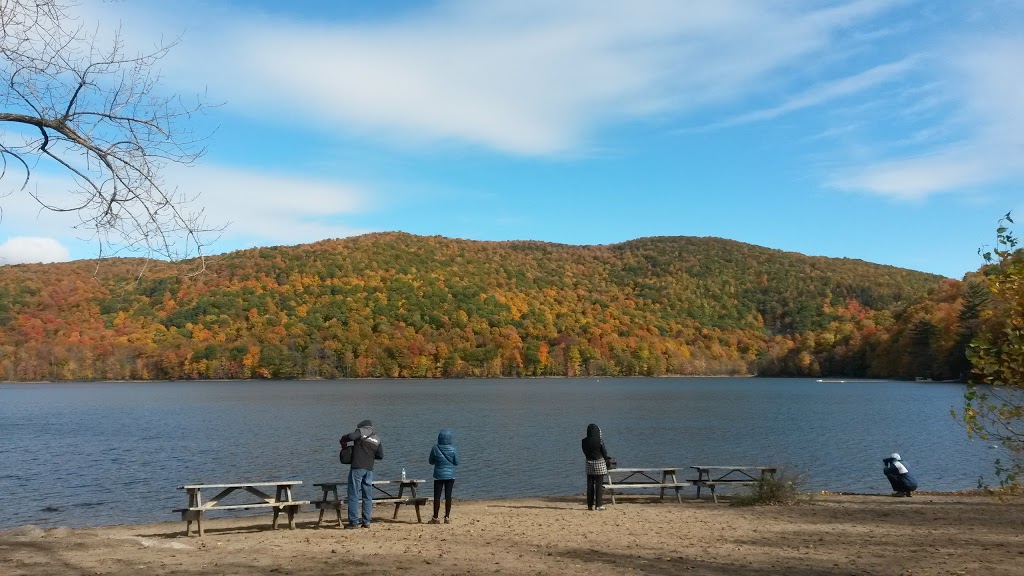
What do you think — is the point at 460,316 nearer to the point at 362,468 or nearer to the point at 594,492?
the point at 594,492

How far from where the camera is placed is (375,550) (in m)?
10.6

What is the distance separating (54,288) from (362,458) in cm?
11010

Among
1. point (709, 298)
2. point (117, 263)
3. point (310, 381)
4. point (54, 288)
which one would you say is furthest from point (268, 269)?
point (117, 263)

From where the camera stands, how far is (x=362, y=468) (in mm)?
12812

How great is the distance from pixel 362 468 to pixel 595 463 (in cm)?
441

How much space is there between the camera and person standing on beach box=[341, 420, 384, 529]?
12750 mm

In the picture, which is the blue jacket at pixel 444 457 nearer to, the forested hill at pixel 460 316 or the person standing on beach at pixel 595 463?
the person standing on beach at pixel 595 463

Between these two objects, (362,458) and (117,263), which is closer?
(117,263)

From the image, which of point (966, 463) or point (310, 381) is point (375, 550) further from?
point (310, 381)

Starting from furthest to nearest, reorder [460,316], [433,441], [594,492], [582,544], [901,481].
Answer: [460,316]
[433,441]
[901,481]
[594,492]
[582,544]

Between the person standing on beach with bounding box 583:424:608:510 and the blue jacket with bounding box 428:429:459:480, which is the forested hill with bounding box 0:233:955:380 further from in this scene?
the blue jacket with bounding box 428:429:459:480

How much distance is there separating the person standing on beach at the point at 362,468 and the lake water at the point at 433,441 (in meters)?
7.07

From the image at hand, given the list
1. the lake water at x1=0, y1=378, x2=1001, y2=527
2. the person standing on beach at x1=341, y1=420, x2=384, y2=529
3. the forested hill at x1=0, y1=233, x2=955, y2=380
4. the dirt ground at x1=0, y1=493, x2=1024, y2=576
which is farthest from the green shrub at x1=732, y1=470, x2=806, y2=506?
the forested hill at x1=0, y1=233, x2=955, y2=380

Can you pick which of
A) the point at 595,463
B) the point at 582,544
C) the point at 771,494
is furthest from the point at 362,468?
the point at 771,494
